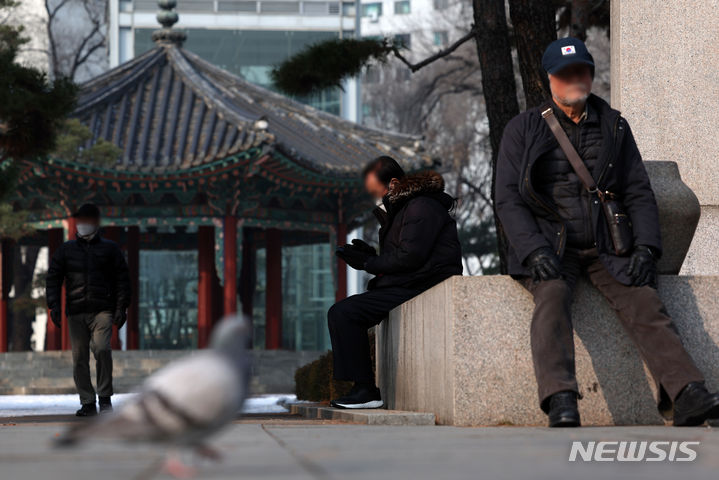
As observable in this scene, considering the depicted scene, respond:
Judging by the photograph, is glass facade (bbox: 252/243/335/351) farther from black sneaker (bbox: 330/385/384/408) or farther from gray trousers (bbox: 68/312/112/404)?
black sneaker (bbox: 330/385/384/408)

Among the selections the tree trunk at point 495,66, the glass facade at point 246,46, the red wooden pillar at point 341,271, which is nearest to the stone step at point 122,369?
the red wooden pillar at point 341,271

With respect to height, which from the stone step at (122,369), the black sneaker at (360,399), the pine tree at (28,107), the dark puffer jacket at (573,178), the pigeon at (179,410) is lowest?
the stone step at (122,369)

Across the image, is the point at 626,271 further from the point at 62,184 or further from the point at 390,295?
the point at 62,184

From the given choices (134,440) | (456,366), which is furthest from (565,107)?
(134,440)

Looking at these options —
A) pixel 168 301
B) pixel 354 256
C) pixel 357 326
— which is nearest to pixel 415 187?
pixel 354 256

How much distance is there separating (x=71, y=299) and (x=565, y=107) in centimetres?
445

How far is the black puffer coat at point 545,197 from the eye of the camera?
17.5ft

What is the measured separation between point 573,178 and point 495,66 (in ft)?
17.7

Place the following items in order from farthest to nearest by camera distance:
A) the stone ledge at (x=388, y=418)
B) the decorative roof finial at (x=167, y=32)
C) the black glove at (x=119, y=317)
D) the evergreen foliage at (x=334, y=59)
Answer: the decorative roof finial at (x=167, y=32) < the evergreen foliage at (x=334, y=59) < the black glove at (x=119, y=317) < the stone ledge at (x=388, y=418)

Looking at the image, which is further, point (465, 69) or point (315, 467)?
point (465, 69)

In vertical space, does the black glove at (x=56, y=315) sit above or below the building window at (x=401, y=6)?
below

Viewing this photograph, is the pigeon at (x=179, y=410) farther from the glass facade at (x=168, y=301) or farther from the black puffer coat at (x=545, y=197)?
the glass facade at (x=168, y=301)

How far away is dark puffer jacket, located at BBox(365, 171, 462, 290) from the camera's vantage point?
6434 millimetres

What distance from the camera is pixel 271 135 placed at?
773 inches
